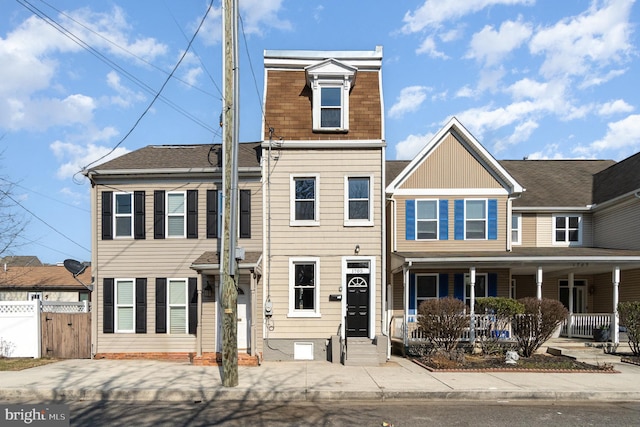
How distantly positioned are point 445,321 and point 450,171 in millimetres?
6534

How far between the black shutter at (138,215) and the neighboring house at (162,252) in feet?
0.10

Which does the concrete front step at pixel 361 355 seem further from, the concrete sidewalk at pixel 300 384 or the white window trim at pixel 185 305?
the white window trim at pixel 185 305

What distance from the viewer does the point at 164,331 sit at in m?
15.5

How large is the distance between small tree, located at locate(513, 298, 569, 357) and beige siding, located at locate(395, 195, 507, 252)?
149 inches

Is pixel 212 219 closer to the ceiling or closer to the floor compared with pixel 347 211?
closer to the floor

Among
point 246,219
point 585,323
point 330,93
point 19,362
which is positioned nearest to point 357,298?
point 246,219

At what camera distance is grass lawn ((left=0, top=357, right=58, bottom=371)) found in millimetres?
13375

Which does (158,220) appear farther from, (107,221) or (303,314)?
(303,314)

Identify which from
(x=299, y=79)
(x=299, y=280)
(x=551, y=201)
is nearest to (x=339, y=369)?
(x=299, y=280)

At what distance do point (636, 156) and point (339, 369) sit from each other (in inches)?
644

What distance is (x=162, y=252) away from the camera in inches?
625

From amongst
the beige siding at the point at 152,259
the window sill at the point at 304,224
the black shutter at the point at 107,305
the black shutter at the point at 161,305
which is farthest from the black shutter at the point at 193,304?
the window sill at the point at 304,224

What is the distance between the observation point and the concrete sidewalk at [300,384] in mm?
10484

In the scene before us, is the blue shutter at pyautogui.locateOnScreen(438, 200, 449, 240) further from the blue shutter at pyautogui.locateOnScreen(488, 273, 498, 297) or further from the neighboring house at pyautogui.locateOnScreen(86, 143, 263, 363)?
the neighboring house at pyautogui.locateOnScreen(86, 143, 263, 363)
